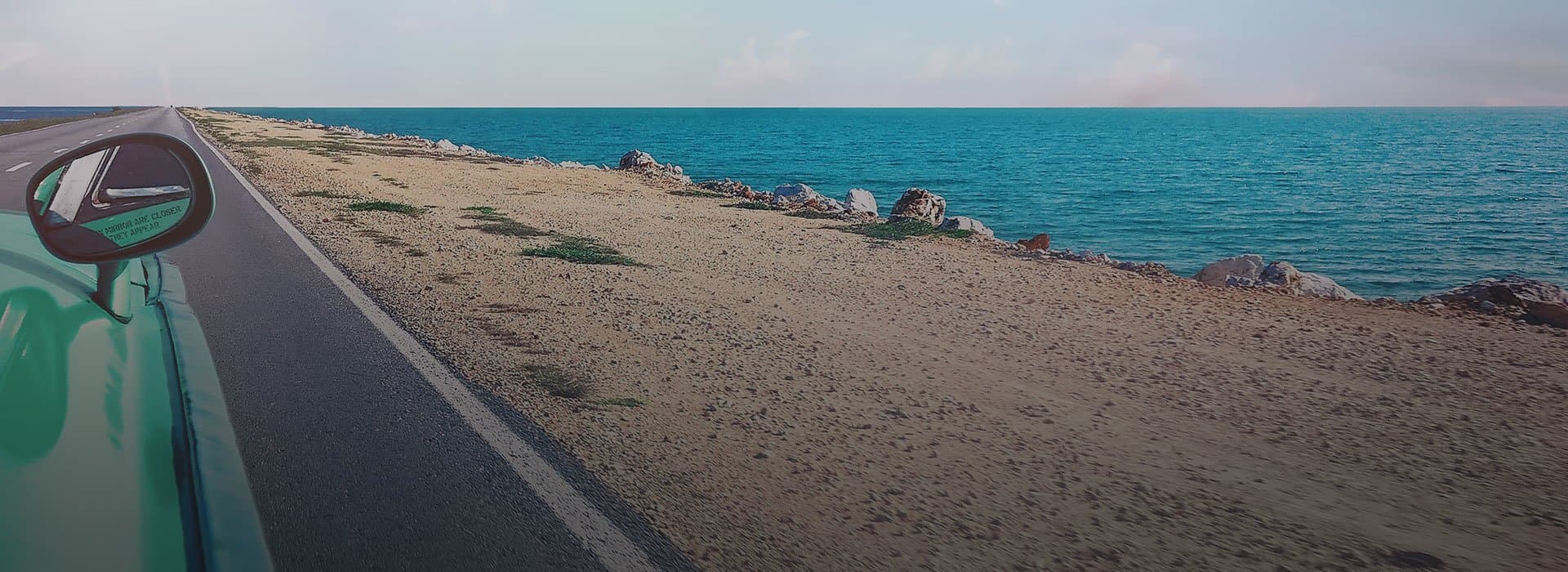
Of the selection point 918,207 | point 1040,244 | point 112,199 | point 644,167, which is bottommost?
point 1040,244

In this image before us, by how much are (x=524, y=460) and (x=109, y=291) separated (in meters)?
2.24

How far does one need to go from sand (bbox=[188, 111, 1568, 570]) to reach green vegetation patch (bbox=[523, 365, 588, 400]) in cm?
A: 7

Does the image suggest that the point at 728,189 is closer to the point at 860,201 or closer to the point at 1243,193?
the point at 860,201

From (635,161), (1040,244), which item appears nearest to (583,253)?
(1040,244)

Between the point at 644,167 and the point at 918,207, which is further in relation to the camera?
the point at 644,167

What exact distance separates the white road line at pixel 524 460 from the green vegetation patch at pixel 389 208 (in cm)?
735

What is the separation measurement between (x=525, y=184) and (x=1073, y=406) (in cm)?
1783

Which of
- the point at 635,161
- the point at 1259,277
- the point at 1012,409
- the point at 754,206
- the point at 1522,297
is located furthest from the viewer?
the point at 635,161

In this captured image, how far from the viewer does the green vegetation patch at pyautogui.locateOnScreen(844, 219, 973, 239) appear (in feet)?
44.3

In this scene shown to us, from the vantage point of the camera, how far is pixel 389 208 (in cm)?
1499

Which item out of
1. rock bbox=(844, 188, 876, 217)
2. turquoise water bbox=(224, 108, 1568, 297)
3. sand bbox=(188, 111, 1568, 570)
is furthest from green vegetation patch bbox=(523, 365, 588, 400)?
turquoise water bbox=(224, 108, 1568, 297)

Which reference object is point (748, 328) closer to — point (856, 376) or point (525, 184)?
point (856, 376)

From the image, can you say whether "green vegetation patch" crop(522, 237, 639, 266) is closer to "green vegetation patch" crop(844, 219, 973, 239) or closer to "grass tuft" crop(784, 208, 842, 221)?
"green vegetation patch" crop(844, 219, 973, 239)

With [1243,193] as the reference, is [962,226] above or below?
above
